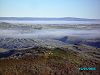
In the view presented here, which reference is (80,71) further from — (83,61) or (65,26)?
(65,26)

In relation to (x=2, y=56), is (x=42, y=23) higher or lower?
higher

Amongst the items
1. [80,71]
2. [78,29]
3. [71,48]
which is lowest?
[80,71]

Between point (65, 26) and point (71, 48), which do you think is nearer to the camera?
point (71, 48)

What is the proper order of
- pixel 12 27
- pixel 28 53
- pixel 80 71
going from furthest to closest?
1. pixel 12 27
2. pixel 28 53
3. pixel 80 71

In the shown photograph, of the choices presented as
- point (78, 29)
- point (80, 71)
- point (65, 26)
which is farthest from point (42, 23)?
point (80, 71)

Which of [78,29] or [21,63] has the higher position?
[78,29]

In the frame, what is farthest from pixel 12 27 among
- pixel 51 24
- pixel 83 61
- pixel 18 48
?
pixel 83 61

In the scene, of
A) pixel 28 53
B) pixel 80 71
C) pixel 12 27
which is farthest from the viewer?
pixel 12 27

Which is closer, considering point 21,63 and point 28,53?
point 21,63

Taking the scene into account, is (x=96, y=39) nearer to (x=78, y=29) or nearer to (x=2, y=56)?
(x=78, y=29)
